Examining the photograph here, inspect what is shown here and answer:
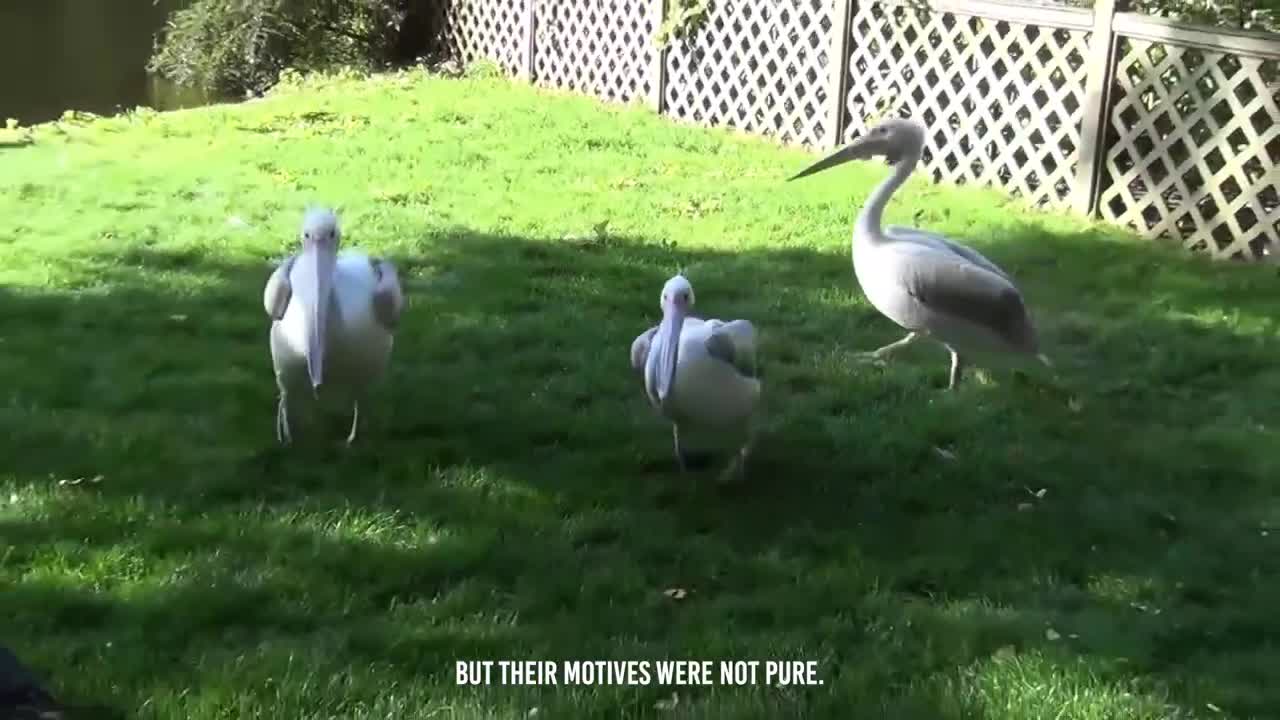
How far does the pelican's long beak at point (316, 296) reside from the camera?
13.4 feet

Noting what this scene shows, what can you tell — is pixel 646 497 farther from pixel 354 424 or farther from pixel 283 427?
pixel 283 427

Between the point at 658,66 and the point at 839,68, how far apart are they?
6.46ft

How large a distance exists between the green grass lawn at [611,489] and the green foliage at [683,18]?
3.28m

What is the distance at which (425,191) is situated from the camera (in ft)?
26.9

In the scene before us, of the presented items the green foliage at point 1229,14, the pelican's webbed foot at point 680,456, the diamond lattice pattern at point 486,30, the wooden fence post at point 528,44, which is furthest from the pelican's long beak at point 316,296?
the diamond lattice pattern at point 486,30

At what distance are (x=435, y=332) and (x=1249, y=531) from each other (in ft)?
10.3

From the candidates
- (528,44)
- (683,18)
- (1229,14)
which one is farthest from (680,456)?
(528,44)

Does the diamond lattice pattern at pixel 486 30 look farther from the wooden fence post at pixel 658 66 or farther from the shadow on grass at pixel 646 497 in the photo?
the shadow on grass at pixel 646 497

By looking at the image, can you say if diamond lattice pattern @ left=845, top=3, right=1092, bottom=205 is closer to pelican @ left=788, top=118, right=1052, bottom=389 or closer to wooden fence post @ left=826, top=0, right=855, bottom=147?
wooden fence post @ left=826, top=0, right=855, bottom=147

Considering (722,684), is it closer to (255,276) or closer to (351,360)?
(351,360)

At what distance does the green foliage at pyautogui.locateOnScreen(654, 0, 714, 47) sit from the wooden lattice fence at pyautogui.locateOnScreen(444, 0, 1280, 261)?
0.23 feet

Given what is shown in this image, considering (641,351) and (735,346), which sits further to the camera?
(641,351)

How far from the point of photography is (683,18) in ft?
34.4

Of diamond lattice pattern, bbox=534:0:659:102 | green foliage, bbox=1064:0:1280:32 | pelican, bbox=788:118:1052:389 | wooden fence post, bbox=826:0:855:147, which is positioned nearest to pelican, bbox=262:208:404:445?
pelican, bbox=788:118:1052:389
